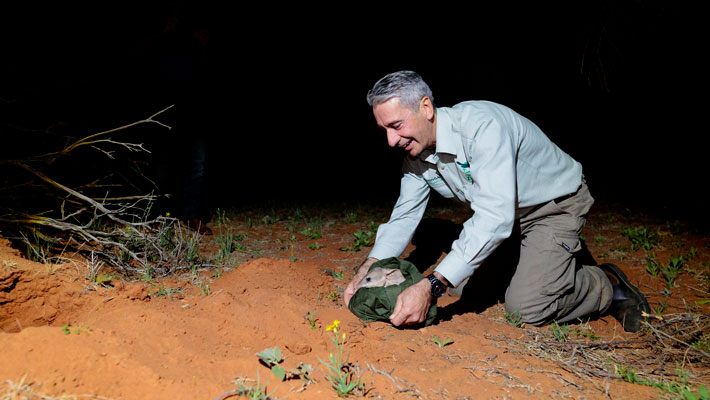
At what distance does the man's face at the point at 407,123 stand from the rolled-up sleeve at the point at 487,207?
0.32 m

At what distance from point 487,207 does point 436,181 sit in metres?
0.71

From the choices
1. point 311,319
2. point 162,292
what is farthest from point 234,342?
point 162,292

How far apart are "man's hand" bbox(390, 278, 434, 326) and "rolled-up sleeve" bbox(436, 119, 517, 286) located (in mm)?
136

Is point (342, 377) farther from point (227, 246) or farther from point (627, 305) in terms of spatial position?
point (227, 246)

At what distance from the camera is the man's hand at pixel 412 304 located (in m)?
2.35

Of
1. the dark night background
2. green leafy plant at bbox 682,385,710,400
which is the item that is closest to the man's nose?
green leafy plant at bbox 682,385,710,400

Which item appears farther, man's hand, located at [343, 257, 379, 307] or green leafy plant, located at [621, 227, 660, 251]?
green leafy plant, located at [621, 227, 660, 251]

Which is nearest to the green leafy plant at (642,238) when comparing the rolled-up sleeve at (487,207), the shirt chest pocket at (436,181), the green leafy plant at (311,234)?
the shirt chest pocket at (436,181)

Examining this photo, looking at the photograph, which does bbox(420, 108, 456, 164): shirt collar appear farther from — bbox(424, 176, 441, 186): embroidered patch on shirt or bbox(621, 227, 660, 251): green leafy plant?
bbox(621, 227, 660, 251): green leafy plant

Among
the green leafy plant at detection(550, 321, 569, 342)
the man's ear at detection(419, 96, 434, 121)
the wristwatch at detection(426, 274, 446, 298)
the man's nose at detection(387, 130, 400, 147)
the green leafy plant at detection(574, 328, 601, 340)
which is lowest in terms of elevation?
the green leafy plant at detection(574, 328, 601, 340)

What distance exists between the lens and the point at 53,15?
4957mm

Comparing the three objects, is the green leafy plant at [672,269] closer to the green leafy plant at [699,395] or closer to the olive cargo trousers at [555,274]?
the olive cargo trousers at [555,274]

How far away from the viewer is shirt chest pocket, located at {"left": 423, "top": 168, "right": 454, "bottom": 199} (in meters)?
3.05

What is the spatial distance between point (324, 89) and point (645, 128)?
8389 mm
